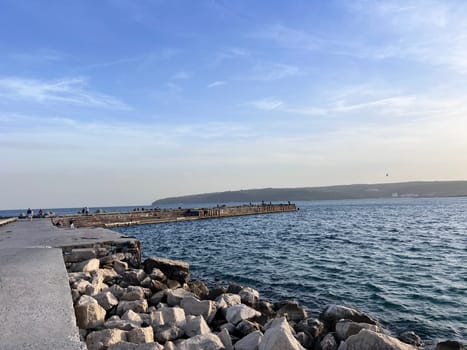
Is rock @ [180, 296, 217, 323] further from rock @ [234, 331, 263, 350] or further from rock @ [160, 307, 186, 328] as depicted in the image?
rock @ [234, 331, 263, 350]

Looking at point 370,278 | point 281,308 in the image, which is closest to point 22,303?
point 281,308

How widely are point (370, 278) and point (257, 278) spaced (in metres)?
3.52

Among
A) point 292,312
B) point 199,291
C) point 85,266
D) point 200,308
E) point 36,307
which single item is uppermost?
point 36,307

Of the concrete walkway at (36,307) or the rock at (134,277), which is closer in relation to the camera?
the concrete walkway at (36,307)

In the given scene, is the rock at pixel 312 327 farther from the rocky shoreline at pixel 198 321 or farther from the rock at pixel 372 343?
the rock at pixel 372 343

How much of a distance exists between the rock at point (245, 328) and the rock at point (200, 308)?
31.8 inches

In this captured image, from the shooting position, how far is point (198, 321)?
610 cm

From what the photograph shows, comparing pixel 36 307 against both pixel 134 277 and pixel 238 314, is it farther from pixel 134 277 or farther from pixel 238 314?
pixel 134 277

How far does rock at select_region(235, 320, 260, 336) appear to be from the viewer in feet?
20.7

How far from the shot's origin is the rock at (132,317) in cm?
621

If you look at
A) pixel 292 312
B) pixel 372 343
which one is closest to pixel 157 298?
pixel 292 312

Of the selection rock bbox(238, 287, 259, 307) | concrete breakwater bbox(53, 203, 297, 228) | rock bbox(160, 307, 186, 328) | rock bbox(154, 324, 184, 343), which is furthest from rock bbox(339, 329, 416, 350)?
concrete breakwater bbox(53, 203, 297, 228)

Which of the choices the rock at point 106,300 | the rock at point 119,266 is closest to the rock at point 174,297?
the rock at point 106,300

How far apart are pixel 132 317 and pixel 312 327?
2.99m
